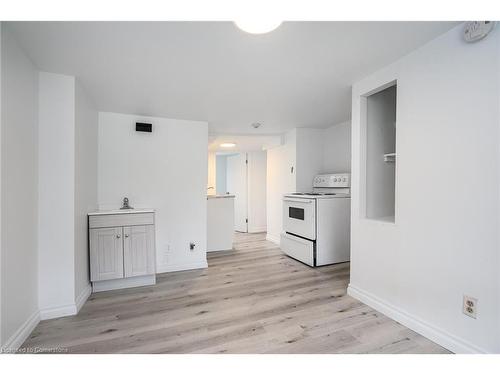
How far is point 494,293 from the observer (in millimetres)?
1428

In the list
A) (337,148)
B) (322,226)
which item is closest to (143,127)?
(322,226)

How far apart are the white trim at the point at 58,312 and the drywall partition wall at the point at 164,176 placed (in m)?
1.23

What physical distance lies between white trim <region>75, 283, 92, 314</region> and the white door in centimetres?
402

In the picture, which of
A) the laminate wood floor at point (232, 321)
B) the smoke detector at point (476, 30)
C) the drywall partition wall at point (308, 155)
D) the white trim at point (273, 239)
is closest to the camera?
the smoke detector at point (476, 30)

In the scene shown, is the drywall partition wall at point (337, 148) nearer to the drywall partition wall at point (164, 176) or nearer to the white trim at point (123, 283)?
the drywall partition wall at point (164, 176)

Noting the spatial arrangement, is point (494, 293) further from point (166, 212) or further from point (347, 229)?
point (166, 212)

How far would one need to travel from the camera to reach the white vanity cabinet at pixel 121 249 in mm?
2686

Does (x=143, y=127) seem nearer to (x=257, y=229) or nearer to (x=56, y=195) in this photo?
(x=56, y=195)

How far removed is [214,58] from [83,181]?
1.80 meters

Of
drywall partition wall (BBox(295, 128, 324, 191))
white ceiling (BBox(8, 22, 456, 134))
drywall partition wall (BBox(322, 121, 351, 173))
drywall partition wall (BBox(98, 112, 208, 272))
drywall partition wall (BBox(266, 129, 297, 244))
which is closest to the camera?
white ceiling (BBox(8, 22, 456, 134))

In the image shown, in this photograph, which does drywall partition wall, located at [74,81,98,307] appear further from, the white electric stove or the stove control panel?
the stove control panel

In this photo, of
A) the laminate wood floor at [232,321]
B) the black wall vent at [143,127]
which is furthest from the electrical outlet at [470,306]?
the black wall vent at [143,127]

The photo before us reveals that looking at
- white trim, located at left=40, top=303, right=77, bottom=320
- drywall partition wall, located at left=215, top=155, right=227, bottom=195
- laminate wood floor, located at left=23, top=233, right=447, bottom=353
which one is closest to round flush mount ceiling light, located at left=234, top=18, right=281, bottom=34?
laminate wood floor, located at left=23, top=233, right=447, bottom=353

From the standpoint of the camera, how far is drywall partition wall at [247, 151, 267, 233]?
6.30 meters
